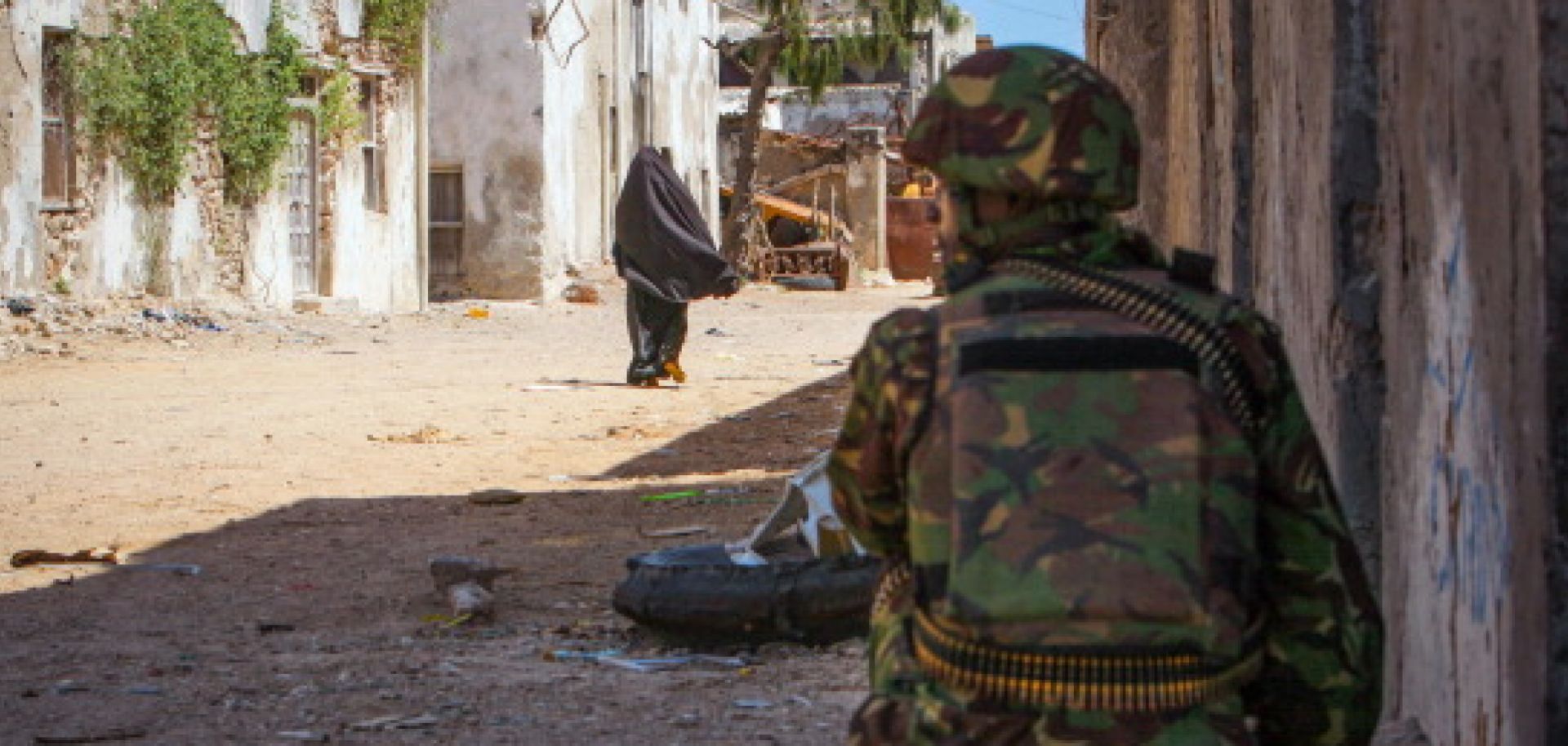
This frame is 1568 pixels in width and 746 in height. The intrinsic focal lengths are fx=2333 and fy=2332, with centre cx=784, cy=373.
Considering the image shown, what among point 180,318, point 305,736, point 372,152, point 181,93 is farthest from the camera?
point 372,152

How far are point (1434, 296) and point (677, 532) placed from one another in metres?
A: 5.05

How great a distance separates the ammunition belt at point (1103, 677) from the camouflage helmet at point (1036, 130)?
45 centimetres

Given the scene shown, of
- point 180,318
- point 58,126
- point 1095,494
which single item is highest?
point 58,126

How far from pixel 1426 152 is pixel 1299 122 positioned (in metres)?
1.45

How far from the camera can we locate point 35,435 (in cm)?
1264

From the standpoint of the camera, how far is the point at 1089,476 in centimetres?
219

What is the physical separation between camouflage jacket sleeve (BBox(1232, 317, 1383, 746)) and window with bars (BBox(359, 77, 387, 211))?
24.0 m

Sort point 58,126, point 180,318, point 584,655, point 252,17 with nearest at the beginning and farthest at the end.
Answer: point 584,655 → point 58,126 → point 180,318 → point 252,17

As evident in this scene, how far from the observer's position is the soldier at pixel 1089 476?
219 centimetres

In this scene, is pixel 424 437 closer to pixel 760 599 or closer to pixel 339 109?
pixel 760 599

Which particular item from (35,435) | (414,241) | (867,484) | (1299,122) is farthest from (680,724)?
(414,241)

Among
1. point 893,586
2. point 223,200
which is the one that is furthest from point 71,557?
point 223,200

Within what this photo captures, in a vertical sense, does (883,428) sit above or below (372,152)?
below

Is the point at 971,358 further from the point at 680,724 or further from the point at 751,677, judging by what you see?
the point at 751,677
